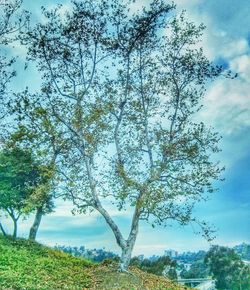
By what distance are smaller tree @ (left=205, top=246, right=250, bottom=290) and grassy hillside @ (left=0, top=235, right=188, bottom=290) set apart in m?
26.6

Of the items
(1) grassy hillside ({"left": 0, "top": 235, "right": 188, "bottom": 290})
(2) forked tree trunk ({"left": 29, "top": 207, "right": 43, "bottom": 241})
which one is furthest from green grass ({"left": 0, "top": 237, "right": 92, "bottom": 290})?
(2) forked tree trunk ({"left": 29, "top": 207, "right": 43, "bottom": 241})

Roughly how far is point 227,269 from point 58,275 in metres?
35.2

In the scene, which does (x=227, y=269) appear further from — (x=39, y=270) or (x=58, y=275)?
(x=39, y=270)

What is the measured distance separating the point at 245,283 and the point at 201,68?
2991cm

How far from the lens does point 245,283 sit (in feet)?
155

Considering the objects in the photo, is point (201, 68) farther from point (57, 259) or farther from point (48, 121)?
point (57, 259)

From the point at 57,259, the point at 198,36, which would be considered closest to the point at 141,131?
the point at 198,36

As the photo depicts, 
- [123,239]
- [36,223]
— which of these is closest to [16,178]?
[36,223]

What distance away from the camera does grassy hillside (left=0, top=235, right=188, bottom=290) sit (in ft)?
59.1

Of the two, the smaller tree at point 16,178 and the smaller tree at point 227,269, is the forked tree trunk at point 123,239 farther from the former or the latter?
the smaller tree at point 227,269

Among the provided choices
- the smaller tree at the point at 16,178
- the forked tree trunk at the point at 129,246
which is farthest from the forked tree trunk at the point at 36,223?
the forked tree trunk at the point at 129,246

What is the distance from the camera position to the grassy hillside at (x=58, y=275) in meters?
18.0

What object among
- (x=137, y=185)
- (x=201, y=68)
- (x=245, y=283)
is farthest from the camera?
(x=245, y=283)

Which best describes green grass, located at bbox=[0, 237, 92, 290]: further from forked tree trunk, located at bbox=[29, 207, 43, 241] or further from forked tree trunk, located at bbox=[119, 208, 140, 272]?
forked tree trunk, located at bbox=[29, 207, 43, 241]
